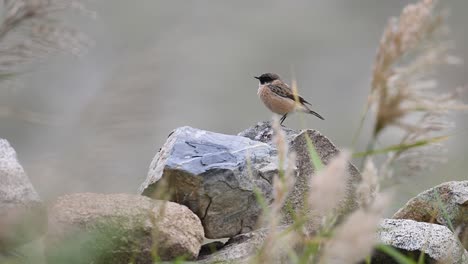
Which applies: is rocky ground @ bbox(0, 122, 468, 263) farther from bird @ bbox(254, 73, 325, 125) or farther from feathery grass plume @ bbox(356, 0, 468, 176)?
bird @ bbox(254, 73, 325, 125)

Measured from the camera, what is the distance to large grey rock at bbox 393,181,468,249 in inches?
181

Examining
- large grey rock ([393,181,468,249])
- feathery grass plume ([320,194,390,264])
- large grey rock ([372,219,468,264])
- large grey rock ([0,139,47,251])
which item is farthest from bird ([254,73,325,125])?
feathery grass plume ([320,194,390,264])

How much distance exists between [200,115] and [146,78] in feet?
40.4

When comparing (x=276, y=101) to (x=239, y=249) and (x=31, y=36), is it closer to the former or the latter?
(x=239, y=249)

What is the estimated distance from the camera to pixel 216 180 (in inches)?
166

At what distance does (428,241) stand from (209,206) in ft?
3.42

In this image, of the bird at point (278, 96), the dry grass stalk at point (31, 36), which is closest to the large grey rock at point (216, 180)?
the dry grass stalk at point (31, 36)

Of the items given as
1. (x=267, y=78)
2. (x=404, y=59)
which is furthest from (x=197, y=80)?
(x=404, y=59)

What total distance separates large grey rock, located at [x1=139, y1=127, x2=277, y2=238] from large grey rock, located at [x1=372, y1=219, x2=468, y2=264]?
63 cm

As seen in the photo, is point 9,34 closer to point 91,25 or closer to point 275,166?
point 275,166

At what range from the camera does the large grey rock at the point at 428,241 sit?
4.11 m

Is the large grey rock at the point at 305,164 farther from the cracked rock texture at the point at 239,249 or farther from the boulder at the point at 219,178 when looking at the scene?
the cracked rock texture at the point at 239,249

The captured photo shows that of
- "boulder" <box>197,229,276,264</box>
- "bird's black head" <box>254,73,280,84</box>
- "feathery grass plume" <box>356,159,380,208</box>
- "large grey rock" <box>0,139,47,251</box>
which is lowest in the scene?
"boulder" <box>197,229,276,264</box>

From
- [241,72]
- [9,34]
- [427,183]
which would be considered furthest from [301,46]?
[9,34]
